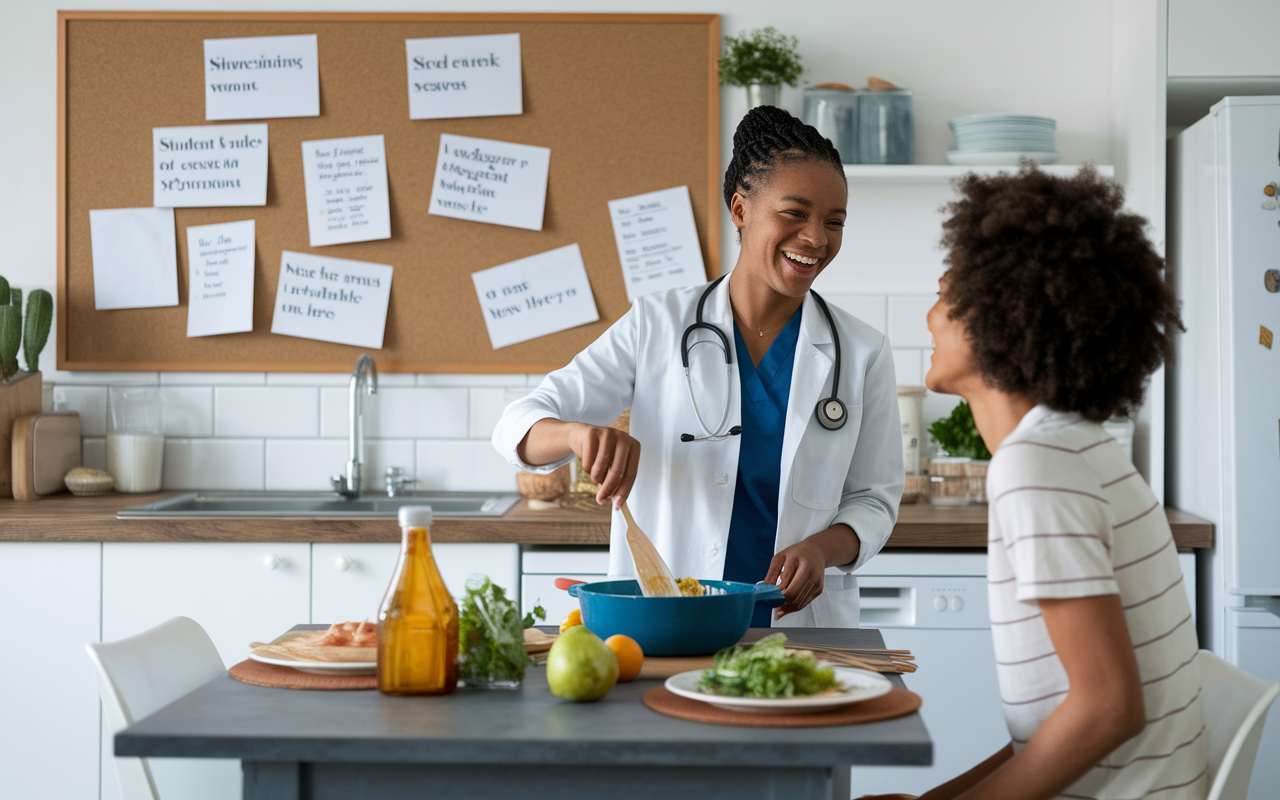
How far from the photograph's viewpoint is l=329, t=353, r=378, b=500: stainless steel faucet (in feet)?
9.37

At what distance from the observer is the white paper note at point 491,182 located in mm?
2965

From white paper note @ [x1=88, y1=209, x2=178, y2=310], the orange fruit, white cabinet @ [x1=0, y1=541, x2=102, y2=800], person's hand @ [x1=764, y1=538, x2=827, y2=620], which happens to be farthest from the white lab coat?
white paper note @ [x1=88, y1=209, x2=178, y2=310]

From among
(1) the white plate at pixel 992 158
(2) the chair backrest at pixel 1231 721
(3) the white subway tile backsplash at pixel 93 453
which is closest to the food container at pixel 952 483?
(1) the white plate at pixel 992 158

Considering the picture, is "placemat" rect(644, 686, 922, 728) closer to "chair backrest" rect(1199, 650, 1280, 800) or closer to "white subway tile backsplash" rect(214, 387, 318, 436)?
"chair backrest" rect(1199, 650, 1280, 800)

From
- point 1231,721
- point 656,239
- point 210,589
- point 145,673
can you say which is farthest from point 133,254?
point 1231,721

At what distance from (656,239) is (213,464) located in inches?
55.3

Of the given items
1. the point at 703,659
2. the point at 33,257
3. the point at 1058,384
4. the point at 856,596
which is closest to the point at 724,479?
the point at 856,596

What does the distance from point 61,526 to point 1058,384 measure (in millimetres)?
2160

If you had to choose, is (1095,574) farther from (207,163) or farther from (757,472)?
(207,163)

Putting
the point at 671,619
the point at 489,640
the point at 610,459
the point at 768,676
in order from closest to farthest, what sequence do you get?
the point at 768,676
the point at 489,640
the point at 671,619
the point at 610,459

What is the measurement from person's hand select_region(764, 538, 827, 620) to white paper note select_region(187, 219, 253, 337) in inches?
79.0

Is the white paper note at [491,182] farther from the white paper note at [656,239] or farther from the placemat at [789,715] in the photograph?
the placemat at [789,715]

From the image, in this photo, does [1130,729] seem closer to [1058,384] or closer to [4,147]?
[1058,384]

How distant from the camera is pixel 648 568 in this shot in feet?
4.40
